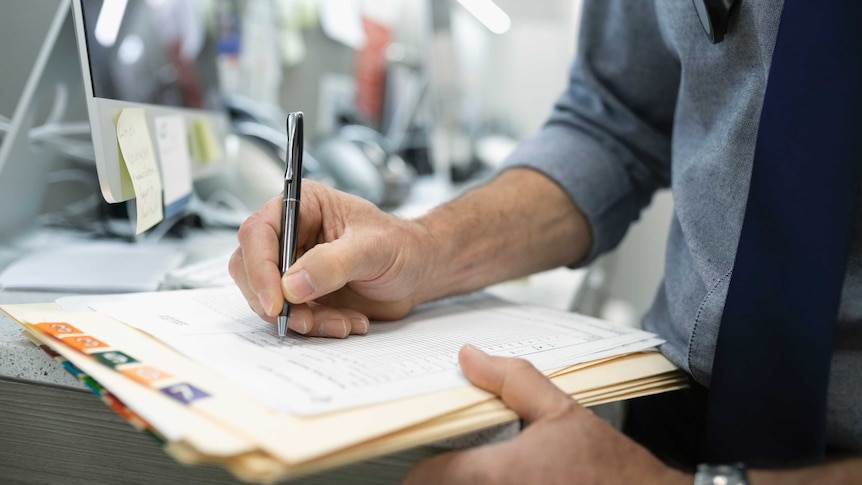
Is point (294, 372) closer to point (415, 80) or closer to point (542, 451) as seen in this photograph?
point (542, 451)

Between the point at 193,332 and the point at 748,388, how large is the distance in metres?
0.41

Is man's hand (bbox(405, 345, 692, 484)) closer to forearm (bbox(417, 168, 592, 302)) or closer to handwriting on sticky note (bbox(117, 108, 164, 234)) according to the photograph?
forearm (bbox(417, 168, 592, 302))

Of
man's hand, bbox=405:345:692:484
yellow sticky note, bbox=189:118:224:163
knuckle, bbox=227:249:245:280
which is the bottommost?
man's hand, bbox=405:345:692:484

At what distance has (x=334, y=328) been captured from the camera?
0.54m

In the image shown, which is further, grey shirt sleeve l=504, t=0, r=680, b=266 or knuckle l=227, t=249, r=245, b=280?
grey shirt sleeve l=504, t=0, r=680, b=266

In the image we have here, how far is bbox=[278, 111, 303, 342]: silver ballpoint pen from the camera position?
542mm

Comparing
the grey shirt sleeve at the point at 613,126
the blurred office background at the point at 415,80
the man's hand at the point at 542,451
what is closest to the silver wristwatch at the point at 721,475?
the man's hand at the point at 542,451

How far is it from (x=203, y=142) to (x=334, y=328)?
57 centimetres

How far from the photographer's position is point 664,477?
0.42 m

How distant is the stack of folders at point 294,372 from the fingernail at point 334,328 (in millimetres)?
11

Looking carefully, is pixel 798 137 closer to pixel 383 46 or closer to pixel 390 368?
pixel 390 368

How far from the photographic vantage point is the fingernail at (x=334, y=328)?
54 cm

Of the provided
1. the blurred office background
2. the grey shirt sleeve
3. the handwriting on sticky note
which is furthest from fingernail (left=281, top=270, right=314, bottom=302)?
the blurred office background

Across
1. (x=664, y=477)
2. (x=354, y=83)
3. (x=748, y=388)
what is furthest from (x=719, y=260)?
(x=354, y=83)
